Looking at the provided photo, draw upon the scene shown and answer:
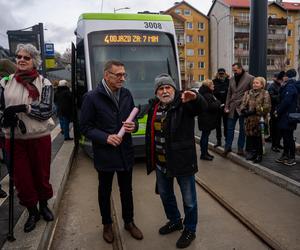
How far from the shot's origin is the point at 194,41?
69938 mm

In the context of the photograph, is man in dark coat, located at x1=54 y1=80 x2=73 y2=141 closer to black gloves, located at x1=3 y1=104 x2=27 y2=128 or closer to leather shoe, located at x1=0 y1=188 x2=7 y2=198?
leather shoe, located at x1=0 y1=188 x2=7 y2=198

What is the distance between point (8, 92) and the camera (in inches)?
152

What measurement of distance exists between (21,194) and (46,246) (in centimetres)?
65

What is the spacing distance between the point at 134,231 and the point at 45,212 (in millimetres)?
1104

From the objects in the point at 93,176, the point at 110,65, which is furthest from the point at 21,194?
the point at 93,176

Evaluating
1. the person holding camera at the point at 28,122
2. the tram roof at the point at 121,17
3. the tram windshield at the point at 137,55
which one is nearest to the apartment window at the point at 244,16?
the tram roof at the point at 121,17

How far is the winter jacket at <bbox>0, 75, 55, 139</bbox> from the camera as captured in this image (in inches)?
152

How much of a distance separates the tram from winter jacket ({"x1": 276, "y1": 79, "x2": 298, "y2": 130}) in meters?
2.34

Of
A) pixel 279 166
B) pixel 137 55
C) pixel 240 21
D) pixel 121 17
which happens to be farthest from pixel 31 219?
pixel 240 21

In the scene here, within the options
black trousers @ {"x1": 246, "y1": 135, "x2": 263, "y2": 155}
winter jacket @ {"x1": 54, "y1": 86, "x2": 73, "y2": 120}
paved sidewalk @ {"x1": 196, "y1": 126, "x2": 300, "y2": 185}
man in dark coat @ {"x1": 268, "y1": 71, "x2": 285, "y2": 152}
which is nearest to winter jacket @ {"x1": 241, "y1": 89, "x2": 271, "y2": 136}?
black trousers @ {"x1": 246, "y1": 135, "x2": 263, "y2": 155}

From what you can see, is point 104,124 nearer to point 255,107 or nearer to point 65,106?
point 255,107

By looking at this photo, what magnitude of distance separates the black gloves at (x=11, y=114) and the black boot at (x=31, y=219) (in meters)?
1.07

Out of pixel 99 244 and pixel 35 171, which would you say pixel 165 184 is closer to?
pixel 99 244

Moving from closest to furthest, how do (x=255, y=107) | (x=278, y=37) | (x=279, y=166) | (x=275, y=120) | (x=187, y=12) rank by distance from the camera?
(x=279, y=166) → (x=255, y=107) → (x=275, y=120) → (x=278, y=37) → (x=187, y=12)
